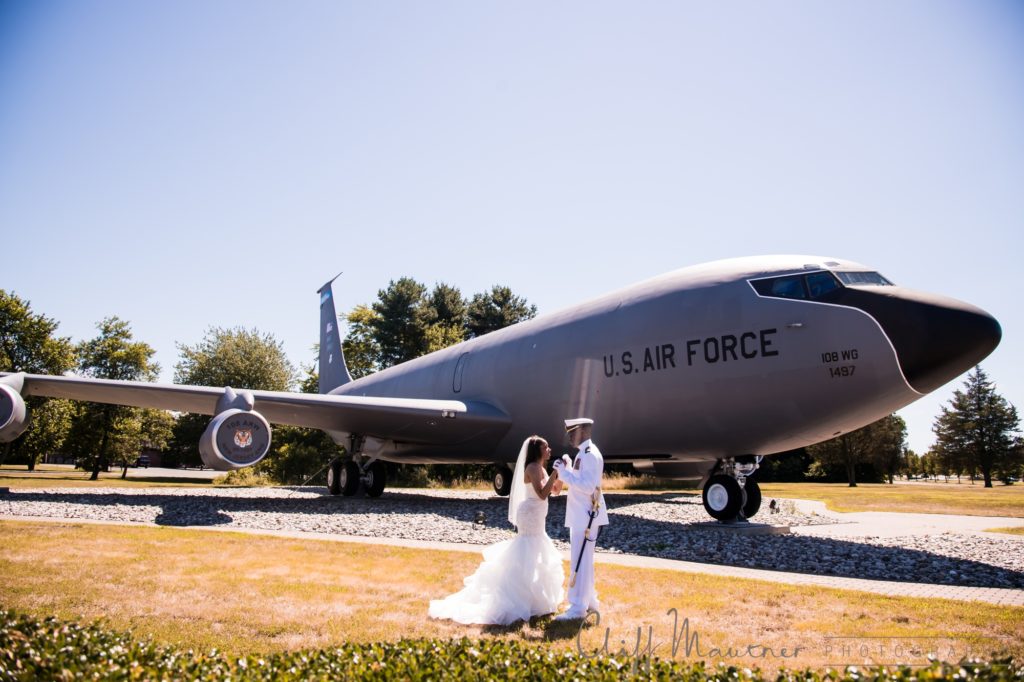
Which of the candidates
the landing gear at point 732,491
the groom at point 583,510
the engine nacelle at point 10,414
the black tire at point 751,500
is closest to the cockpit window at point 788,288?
the landing gear at point 732,491

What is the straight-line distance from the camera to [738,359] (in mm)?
9992

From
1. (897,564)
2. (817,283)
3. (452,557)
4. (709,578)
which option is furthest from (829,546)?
(452,557)

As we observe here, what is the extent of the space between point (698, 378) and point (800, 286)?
79.6 inches

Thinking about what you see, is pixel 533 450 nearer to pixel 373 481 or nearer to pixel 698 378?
pixel 698 378

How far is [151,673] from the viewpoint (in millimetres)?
3223

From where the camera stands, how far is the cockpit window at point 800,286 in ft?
31.6

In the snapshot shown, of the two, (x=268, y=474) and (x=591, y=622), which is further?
(x=268, y=474)

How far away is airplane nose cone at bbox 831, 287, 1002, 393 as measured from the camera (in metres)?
8.51

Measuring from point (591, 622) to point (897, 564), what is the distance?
4533 mm

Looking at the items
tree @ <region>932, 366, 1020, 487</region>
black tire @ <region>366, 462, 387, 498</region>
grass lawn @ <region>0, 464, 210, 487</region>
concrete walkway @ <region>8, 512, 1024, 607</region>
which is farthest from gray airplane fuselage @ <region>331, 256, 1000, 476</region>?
tree @ <region>932, 366, 1020, 487</region>

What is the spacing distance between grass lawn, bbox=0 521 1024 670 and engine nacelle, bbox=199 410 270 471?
3791 mm

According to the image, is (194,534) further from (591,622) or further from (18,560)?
(591,622)

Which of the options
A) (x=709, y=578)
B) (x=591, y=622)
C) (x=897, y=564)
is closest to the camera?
(x=591, y=622)

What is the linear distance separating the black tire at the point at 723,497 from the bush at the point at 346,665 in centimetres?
711
